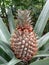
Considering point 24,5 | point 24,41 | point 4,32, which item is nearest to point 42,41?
point 24,41

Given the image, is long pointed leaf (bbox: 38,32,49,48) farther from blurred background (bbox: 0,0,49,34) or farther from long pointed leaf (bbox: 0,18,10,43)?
blurred background (bbox: 0,0,49,34)

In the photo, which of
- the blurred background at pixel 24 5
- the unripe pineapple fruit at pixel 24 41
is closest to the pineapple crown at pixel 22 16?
the unripe pineapple fruit at pixel 24 41

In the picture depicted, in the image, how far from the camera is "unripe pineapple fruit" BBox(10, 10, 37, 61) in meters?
1.18

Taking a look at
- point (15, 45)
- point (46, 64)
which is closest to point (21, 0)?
point (15, 45)

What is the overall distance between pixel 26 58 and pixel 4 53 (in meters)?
0.14

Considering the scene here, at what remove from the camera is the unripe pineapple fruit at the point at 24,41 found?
1.18m

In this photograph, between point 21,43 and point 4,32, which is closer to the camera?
point 21,43

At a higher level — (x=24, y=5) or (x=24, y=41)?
(x=24, y=41)

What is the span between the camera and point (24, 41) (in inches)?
48.4

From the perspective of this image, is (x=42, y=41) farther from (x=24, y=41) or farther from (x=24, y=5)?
(x=24, y=5)

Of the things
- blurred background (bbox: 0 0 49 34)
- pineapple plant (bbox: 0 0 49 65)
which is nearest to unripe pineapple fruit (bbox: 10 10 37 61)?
pineapple plant (bbox: 0 0 49 65)

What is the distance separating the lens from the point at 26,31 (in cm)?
120

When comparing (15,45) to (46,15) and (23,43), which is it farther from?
(46,15)

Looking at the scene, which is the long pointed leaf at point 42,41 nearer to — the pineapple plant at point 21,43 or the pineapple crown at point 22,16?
the pineapple plant at point 21,43
